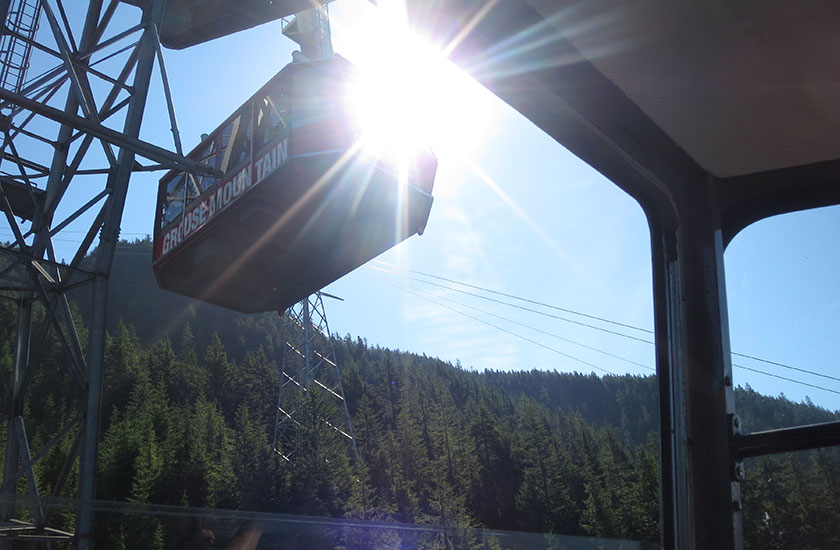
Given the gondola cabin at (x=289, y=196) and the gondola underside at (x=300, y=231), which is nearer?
the gondola cabin at (x=289, y=196)

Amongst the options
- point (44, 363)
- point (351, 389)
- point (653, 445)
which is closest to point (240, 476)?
point (351, 389)

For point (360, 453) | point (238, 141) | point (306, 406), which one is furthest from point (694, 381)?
point (360, 453)

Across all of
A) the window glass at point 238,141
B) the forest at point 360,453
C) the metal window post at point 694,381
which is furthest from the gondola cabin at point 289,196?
the forest at point 360,453

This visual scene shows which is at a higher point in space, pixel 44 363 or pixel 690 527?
pixel 44 363

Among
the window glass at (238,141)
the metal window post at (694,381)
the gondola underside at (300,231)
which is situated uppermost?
the window glass at (238,141)

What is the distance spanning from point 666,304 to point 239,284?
11.7 m

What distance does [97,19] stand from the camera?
35.2ft

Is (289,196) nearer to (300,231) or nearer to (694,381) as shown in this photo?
(300,231)

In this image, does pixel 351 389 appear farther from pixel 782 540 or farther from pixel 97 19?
pixel 782 540

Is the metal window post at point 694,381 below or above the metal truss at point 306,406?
below

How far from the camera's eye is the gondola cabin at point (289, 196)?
33.3 feet

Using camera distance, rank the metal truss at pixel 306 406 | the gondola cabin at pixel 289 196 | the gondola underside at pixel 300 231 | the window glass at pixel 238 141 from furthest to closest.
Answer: the metal truss at pixel 306 406 < the window glass at pixel 238 141 < the gondola underside at pixel 300 231 < the gondola cabin at pixel 289 196

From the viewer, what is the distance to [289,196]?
10.4 metres

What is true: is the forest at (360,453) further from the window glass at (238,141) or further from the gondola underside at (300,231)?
the window glass at (238,141)
